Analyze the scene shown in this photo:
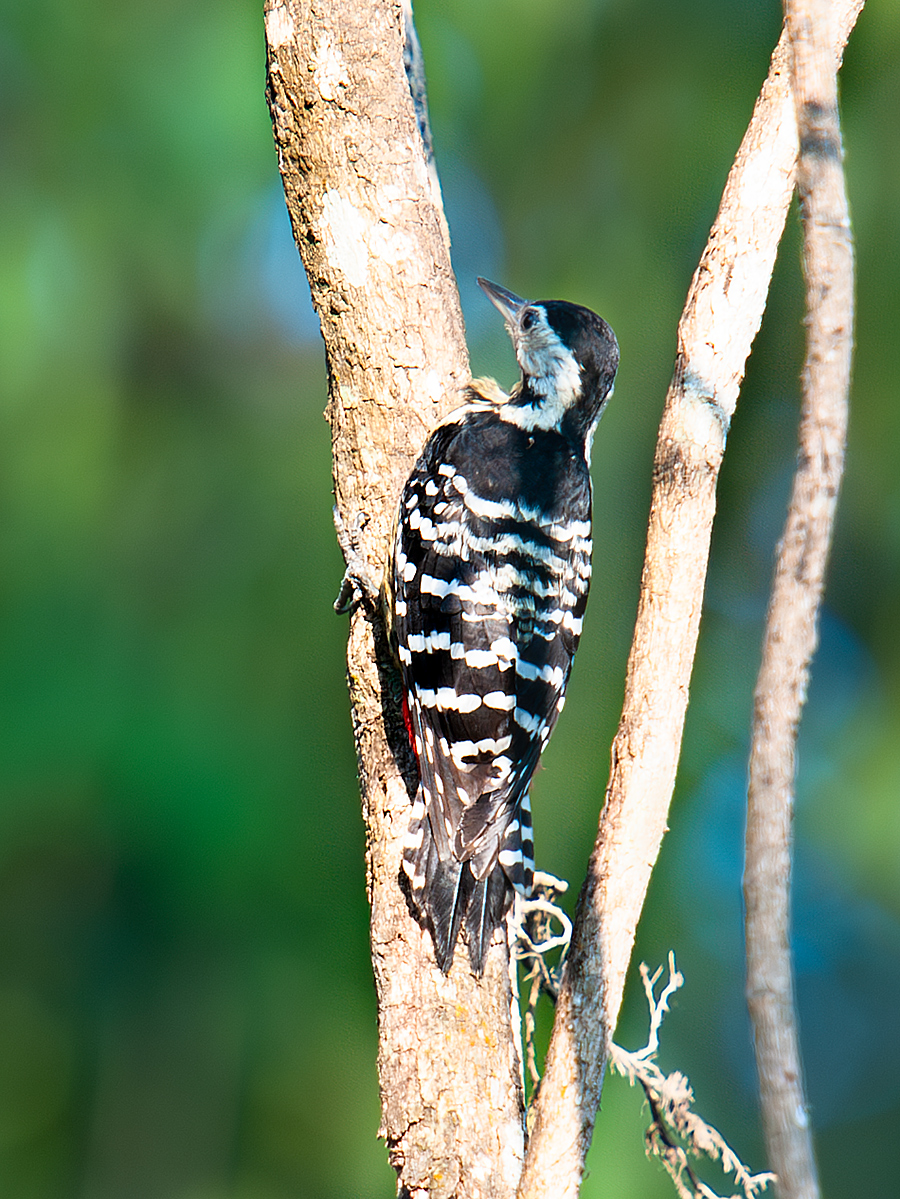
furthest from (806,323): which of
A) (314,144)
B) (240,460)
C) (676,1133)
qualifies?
(240,460)

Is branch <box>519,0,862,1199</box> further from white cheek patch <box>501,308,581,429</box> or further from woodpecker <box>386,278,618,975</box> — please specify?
white cheek patch <box>501,308,581,429</box>

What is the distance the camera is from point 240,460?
648 centimetres

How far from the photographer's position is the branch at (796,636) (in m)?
0.77

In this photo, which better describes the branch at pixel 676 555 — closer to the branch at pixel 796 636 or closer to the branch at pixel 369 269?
the branch at pixel 369 269

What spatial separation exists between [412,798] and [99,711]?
4.38 metres

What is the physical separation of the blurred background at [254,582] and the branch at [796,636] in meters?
4.00

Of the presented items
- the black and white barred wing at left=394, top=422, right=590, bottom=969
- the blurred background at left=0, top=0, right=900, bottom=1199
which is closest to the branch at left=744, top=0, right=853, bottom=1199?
the black and white barred wing at left=394, top=422, right=590, bottom=969

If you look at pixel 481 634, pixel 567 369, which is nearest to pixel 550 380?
pixel 567 369

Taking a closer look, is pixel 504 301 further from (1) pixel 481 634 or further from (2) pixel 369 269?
(1) pixel 481 634

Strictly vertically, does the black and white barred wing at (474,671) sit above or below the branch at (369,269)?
below

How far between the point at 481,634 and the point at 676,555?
425mm

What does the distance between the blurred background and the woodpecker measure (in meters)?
2.89

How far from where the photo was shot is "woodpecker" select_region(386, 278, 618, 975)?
179cm

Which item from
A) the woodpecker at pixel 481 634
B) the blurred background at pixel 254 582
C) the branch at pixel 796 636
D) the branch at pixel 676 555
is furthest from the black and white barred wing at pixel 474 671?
the blurred background at pixel 254 582
